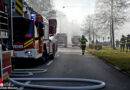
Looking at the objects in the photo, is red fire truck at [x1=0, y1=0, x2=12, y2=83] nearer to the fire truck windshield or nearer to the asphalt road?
the asphalt road

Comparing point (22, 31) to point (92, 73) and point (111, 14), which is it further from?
point (111, 14)

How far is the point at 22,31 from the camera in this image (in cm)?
1098

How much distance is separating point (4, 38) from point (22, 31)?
187 inches

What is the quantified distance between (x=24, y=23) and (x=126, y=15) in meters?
27.6

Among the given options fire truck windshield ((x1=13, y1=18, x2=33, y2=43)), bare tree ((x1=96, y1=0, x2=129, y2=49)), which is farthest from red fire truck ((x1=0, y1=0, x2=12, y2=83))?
bare tree ((x1=96, y1=0, x2=129, y2=49))

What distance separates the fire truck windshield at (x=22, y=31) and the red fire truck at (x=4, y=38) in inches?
170

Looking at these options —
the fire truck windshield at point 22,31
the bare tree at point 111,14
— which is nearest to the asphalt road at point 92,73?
the fire truck windshield at point 22,31

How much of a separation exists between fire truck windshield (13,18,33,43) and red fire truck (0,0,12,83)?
432cm

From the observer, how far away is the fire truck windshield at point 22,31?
10.8 metres

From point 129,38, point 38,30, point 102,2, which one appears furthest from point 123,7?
point 38,30

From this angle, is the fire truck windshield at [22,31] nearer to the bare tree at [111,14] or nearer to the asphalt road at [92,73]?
the asphalt road at [92,73]

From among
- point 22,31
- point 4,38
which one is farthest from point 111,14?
point 4,38

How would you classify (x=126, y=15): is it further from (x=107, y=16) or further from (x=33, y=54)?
(x=33, y=54)

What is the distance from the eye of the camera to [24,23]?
1087 centimetres
